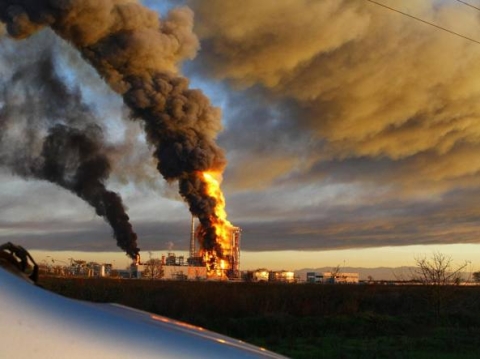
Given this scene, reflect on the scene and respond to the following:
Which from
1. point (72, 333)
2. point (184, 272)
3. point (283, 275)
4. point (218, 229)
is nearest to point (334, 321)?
point (72, 333)

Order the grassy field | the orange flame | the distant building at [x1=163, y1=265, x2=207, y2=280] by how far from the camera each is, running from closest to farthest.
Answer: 1. the grassy field
2. the orange flame
3. the distant building at [x1=163, y1=265, x2=207, y2=280]

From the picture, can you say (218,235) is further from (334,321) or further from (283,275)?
(334,321)

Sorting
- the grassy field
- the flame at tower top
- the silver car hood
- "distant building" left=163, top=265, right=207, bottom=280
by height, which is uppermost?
the flame at tower top

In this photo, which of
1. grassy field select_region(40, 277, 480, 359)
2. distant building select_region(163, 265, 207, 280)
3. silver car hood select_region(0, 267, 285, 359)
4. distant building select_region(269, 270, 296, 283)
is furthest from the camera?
distant building select_region(269, 270, 296, 283)

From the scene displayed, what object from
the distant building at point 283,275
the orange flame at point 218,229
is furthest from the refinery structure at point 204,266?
the distant building at point 283,275

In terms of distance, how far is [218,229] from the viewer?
266 ft

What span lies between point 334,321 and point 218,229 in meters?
61.2

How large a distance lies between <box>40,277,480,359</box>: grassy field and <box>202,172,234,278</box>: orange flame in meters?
45.7

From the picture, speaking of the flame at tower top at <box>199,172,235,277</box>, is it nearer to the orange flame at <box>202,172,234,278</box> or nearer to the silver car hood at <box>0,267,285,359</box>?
the orange flame at <box>202,172,234,278</box>

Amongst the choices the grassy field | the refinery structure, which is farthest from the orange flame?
the grassy field

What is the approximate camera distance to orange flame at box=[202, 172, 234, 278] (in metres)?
76.1

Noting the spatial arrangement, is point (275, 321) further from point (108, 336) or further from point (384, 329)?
point (108, 336)

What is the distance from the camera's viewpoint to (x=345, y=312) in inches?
936

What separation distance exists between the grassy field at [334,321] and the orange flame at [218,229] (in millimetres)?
45682
